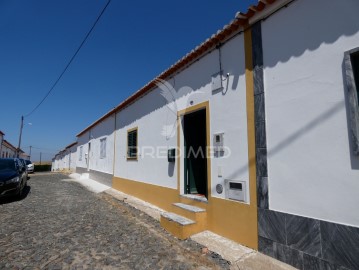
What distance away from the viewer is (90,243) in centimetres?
445

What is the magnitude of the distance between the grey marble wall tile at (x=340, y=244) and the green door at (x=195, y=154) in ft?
11.3

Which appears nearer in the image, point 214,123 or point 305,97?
point 305,97

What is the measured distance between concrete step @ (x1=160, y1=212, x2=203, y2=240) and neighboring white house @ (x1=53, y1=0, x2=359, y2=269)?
0.09 feet

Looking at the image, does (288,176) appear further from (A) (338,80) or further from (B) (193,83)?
(B) (193,83)

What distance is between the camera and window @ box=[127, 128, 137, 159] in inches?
379

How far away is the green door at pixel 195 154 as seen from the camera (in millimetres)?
6238

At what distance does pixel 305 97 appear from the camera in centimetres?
338

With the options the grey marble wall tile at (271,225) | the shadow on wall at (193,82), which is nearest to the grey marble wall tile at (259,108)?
the shadow on wall at (193,82)

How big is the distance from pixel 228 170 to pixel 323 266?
2.15 m

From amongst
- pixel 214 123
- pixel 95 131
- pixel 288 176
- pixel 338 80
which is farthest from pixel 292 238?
pixel 95 131

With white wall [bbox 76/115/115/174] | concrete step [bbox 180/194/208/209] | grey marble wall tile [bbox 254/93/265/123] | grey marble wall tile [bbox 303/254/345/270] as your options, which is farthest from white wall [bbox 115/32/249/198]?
white wall [bbox 76/115/115/174]

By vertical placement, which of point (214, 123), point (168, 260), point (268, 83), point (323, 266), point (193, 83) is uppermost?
point (193, 83)

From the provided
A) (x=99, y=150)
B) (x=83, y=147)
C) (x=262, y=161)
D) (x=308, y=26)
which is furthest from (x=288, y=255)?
(x=83, y=147)

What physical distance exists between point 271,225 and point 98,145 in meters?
14.1
